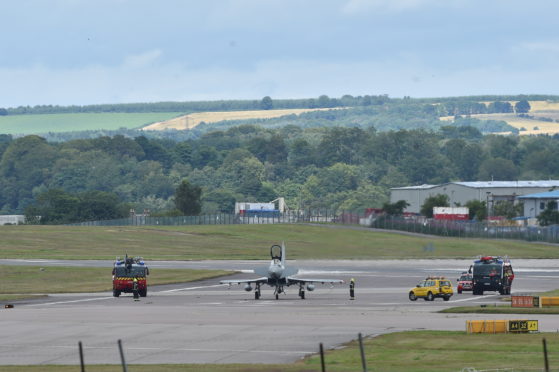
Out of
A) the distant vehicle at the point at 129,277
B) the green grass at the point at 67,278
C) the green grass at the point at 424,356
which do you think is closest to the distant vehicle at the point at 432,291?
the distant vehicle at the point at 129,277

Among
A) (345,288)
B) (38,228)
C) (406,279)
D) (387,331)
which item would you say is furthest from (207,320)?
(38,228)

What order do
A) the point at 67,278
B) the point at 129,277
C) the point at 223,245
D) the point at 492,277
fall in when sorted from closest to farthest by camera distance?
the point at 129,277, the point at 492,277, the point at 67,278, the point at 223,245

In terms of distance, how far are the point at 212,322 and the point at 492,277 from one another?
112 ft

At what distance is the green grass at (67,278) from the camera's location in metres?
100

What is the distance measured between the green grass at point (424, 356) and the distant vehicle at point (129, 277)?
3539 cm

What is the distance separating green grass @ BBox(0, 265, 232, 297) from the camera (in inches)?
3957

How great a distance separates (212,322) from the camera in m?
65.3

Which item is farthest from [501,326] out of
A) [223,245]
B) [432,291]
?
[223,245]

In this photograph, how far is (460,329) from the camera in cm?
5994

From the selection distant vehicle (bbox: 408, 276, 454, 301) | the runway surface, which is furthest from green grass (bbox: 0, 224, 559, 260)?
distant vehicle (bbox: 408, 276, 454, 301)

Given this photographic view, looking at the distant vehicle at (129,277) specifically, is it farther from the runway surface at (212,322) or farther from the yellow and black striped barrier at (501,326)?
the yellow and black striped barrier at (501,326)

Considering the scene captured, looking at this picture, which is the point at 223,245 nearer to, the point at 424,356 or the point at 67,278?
the point at 67,278

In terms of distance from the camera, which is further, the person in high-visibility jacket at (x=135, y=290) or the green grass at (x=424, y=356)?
the person in high-visibility jacket at (x=135, y=290)

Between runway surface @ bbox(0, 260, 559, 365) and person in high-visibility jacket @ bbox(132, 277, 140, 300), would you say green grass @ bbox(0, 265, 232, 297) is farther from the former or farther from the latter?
person in high-visibility jacket @ bbox(132, 277, 140, 300)
